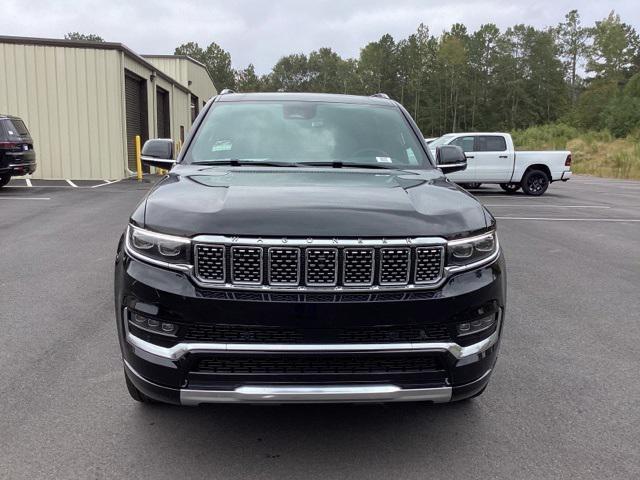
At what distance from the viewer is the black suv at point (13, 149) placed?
14977 mm

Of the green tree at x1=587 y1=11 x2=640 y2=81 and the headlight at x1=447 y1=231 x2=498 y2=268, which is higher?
the green tree at x1=587 y1=11 x2=640 y2=81

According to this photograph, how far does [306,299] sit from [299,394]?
0.38 m

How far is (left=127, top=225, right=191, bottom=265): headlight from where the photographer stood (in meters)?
2.52

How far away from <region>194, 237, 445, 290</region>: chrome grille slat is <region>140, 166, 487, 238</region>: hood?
0.16 feet

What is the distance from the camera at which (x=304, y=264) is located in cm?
246

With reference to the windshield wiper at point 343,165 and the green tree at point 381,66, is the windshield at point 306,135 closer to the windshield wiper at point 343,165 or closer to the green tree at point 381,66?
the windshield wiper at point 343,165

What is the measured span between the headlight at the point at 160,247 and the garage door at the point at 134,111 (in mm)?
20895

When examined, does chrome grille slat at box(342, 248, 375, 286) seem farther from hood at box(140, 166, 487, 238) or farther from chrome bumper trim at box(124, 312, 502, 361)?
chrome bumper trim at box(124, 312, 502, 361)

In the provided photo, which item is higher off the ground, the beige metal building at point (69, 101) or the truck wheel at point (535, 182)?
the beige metal building at point (69, 101)

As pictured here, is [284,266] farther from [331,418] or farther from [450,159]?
[450,159]

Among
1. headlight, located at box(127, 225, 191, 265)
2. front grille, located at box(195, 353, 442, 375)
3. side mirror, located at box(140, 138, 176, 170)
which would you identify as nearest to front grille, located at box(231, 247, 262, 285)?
headlight, located at box(127, 225, 191, 265)

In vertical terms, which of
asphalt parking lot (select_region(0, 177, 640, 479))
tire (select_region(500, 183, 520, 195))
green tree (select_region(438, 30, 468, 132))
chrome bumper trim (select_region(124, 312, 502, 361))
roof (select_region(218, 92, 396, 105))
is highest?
green tree (select_region(438, 30, 468, 132))

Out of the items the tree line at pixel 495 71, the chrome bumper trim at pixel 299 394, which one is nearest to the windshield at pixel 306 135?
the chrome bumper trim at pixel 299 394

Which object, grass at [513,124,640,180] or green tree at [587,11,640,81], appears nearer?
grass at [513,124,640,180]
